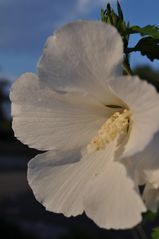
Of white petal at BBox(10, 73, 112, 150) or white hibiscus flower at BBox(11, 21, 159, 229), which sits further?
white petal at BBox(10, 73, 112, 150)

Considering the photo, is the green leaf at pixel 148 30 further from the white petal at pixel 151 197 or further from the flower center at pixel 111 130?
the white petal at pixel 151 197

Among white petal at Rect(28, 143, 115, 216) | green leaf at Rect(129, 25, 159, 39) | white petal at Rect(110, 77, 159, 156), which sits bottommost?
white petal at Rect(28, 143, 115, 216)

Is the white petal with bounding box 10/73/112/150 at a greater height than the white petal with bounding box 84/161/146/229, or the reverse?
the white petal with bounding box 10/73/112/150

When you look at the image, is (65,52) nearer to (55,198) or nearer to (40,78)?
(40,78)

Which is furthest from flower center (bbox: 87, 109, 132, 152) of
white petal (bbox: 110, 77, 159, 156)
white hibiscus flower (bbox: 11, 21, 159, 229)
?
white petal (bbox: 110, 77, 159, 156)

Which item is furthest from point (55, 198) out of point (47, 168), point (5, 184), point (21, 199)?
point (5, 184)

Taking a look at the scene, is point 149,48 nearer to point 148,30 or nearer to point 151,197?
point 148,30

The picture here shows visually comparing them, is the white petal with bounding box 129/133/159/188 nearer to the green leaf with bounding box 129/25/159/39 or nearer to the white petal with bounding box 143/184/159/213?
the white petal with bounding box 143/184/159/213
